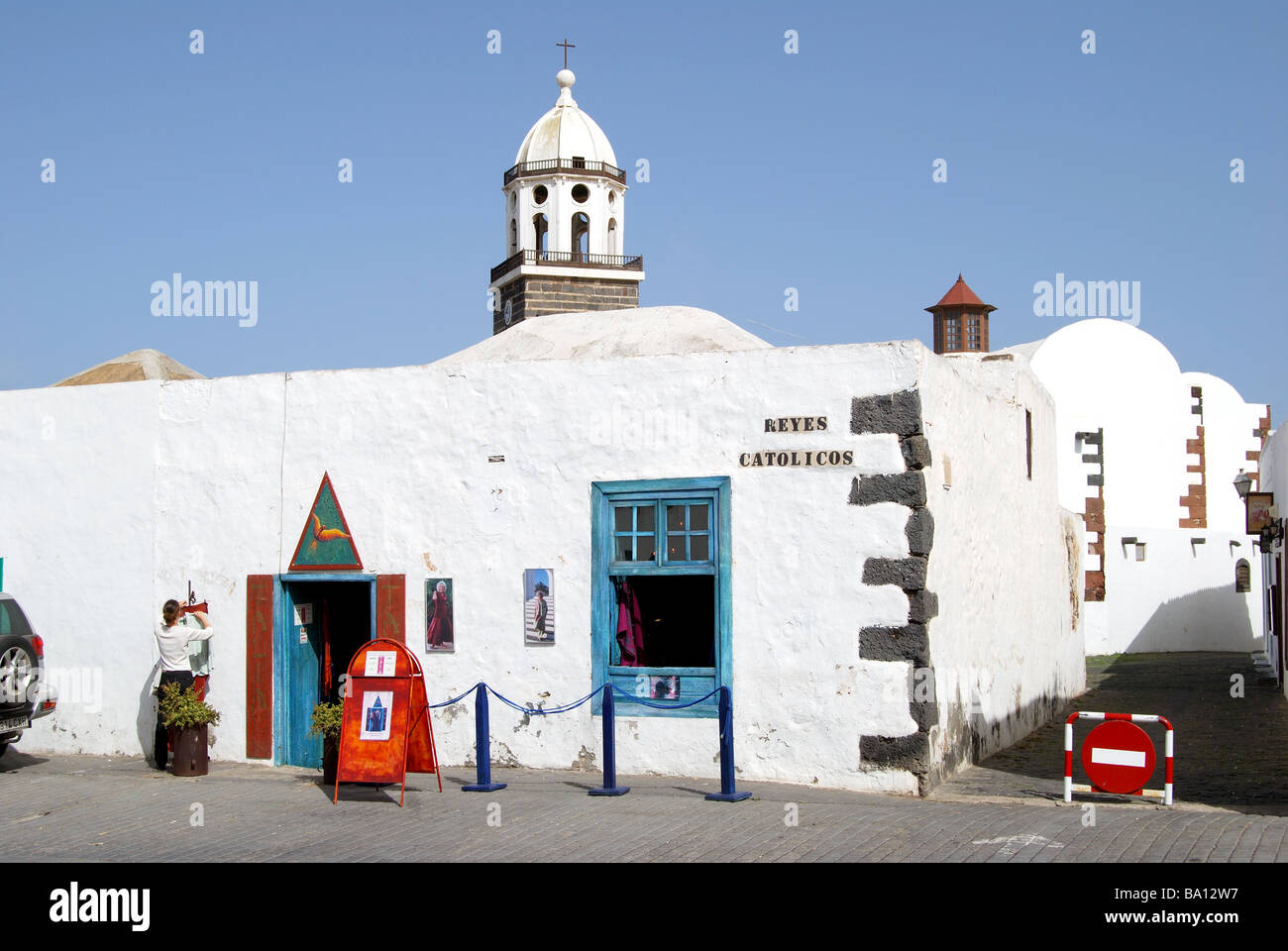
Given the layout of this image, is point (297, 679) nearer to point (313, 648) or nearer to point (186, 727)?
point (313, 648)

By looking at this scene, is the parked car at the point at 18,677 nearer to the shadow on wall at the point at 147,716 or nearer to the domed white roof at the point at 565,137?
the shadow on wall at the point at 147,716

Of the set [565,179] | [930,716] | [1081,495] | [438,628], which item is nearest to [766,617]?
[930,716]

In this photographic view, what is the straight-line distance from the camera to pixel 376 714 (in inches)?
438

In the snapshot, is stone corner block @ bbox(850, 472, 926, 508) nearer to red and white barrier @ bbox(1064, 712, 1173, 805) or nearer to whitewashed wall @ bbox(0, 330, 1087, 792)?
whitewashed wall @ bbox(0, 330, 1087, 792)

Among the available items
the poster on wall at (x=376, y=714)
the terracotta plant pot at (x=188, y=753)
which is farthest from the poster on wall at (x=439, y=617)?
the terracotta plant pot at (x=188, y=753)

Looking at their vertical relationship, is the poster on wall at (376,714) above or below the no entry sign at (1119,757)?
above

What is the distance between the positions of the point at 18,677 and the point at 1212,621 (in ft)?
87.1

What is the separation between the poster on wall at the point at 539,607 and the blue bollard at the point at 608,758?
4.82 ft

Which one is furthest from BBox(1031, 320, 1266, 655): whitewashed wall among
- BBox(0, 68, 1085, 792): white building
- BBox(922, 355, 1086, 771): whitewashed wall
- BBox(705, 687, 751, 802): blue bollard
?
Result: BBox(705, 687, 751, 802): blue bollard

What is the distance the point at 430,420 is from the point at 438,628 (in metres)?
1.89

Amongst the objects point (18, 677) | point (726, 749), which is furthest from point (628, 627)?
point (18, 677)

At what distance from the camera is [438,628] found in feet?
41.8

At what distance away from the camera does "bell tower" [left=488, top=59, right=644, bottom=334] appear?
5178cm

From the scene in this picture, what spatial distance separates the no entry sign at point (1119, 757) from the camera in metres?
10.6
